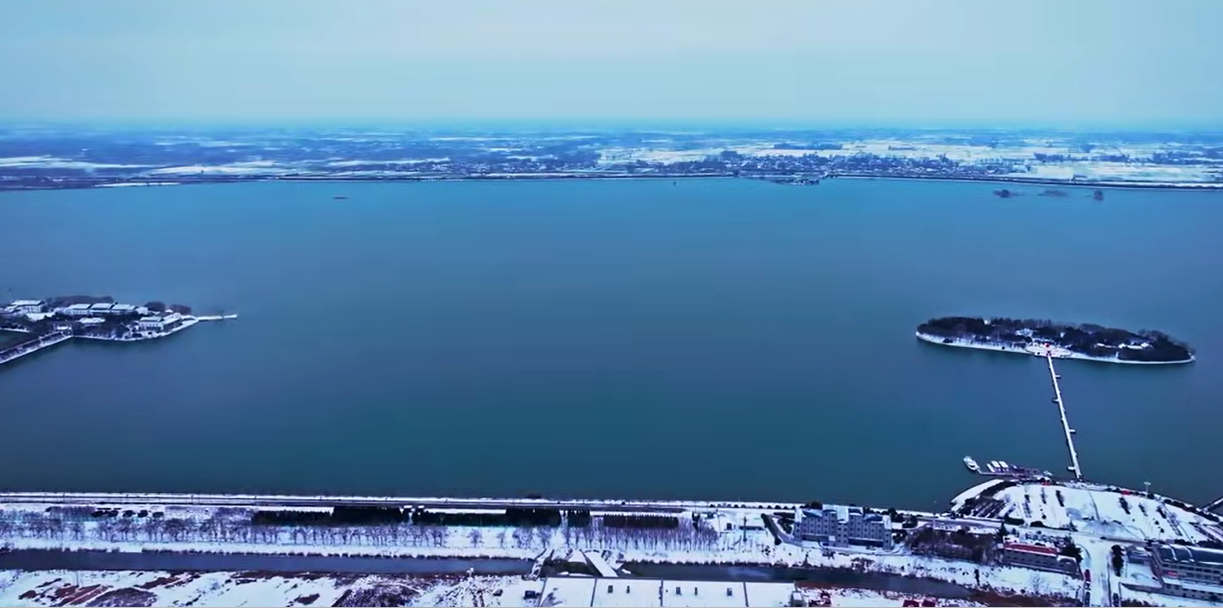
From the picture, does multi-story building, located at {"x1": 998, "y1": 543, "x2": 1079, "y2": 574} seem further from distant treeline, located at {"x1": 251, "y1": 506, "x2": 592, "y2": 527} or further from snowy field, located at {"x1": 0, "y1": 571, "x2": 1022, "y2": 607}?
distant treeline, located at {"x1": 251, "y1": 506, "x2": 592, "y2": 527}

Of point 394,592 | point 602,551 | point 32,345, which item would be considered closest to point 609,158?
point 32,345

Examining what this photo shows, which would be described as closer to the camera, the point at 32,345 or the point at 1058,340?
the point at 1058,340

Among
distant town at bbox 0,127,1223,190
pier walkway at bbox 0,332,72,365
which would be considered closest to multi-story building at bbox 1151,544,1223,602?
pier walkway at bbox 0,332,72,365

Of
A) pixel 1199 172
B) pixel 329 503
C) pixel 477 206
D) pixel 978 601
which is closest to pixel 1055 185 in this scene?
pixel 1199 172

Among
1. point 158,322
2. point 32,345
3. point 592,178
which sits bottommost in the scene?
point 32,345

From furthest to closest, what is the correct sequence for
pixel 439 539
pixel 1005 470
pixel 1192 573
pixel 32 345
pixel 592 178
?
pixel 592 178 → pixel 32 345 → pixel 1005 470 → pixel 439 539 → pixel 1192 573

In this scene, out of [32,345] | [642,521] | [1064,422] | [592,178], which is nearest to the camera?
[642,521]

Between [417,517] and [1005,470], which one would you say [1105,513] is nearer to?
[1005,470]
